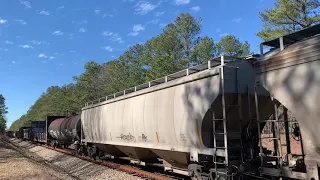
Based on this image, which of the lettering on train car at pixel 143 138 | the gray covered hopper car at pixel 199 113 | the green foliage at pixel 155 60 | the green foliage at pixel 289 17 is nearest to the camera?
the gray covered hopper car at pixel 199 113

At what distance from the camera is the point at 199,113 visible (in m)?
8.41

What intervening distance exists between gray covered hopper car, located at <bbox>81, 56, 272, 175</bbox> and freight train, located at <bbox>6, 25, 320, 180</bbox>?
3cm

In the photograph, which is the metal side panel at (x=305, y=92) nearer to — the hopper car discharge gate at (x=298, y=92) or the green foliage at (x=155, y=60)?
the hopper car discharge gate at (x=298, y=92)

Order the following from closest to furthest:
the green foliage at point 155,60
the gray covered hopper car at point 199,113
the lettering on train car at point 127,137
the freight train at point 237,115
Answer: the freight train at point 237,115 → the gray covered hopper car at point 199,113 → the lettering on train car at point 127,137 → the green foliage at point 155,60

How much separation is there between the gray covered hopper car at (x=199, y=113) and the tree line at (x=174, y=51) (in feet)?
54.2

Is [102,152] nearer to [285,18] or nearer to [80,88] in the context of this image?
[285,18]

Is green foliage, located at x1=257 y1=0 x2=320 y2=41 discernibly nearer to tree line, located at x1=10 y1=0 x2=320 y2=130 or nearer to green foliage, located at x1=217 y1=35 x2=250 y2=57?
tree line, located at x1=10 y1=0 x2=320 y2=130

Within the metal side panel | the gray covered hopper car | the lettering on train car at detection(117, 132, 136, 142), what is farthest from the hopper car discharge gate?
the lettering on train car at detection(117, 132, 136, 142)

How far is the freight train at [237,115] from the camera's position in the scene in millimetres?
5832

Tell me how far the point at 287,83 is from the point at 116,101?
390 inches

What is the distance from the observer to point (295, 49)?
6.17 metres

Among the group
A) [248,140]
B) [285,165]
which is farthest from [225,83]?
[285,165]

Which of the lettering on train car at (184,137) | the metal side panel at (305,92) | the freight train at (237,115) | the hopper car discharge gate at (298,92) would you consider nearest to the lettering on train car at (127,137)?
the freight train at (237,115)

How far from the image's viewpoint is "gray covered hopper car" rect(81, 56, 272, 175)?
26.2 ft
